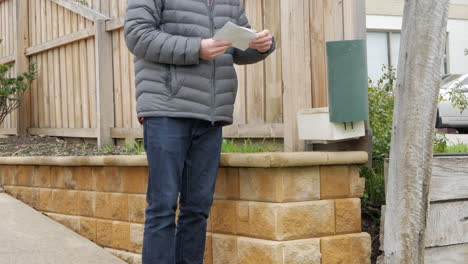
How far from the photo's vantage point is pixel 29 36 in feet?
25.4

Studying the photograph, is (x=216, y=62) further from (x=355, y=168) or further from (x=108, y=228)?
(x=108, y=228)

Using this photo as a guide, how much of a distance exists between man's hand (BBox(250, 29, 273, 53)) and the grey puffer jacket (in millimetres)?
199

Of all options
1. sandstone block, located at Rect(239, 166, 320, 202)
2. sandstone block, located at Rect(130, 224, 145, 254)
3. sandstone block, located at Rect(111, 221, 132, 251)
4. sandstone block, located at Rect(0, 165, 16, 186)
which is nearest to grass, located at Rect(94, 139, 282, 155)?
sandstone block, located at Rect(239, 166, 320, 202)

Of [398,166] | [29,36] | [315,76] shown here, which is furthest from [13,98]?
[398,166]

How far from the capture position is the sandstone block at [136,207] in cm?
413

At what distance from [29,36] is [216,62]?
207 inches

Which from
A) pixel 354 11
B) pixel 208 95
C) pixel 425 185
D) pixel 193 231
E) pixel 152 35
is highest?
pixel 354 11

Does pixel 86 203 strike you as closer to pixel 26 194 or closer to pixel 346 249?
pixel 26 194

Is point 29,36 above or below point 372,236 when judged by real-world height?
above

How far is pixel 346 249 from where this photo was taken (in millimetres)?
3482

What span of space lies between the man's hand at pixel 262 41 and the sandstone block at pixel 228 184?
767mm

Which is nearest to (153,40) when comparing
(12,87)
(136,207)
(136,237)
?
(136,207)

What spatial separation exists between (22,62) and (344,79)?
531 centimetres

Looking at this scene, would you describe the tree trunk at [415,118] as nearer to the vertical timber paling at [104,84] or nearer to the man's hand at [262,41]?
the man's hand at [262,41]
